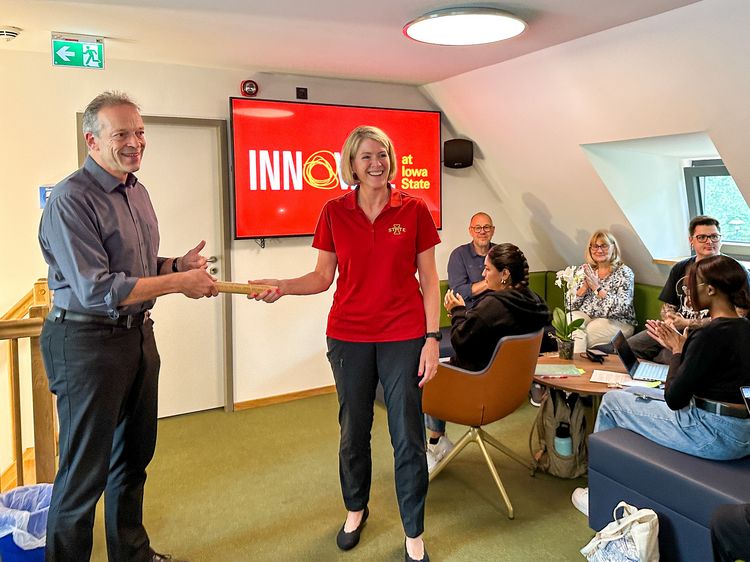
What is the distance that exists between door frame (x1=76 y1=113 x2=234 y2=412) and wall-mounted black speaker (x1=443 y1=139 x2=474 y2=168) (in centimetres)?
176

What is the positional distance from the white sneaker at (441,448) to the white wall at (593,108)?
2.20 m

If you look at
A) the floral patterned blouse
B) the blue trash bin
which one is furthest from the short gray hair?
the floral patterned blouse

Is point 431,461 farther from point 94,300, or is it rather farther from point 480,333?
point 94,300

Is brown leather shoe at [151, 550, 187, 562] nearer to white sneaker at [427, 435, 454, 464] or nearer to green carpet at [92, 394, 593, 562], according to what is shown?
green carpet at [92, 394, 593, 562]

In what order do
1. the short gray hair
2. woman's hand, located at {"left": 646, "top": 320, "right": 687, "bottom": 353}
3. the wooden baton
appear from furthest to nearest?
woman's hand, located at {"left": 646, "top": 320, "right": 687, "bottom": 353}, the wooden baton, the short gray hair

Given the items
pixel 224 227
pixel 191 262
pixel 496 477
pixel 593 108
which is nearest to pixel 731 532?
pixel 496 477

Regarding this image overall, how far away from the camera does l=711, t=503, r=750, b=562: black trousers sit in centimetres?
200

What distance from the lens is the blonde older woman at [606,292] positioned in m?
4.72

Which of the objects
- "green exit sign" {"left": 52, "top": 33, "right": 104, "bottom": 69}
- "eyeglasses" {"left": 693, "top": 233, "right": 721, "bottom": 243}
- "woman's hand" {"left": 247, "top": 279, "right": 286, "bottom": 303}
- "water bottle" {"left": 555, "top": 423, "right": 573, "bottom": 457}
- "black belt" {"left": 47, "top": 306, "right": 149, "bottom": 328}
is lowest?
"water bottle" {"left": 555, "top": 423, "right": 573, "bottom": 457}

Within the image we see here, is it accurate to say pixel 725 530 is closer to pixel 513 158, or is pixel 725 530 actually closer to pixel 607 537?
pixel 607 537

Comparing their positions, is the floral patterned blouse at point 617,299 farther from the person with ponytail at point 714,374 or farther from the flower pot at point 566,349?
the person with ponytail at point 714,374

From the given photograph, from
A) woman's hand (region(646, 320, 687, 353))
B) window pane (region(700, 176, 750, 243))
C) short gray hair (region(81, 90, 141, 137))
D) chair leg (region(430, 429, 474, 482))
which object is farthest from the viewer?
window pane (region(700, 176, 750, 243))

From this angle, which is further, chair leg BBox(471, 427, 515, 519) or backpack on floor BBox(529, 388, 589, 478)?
backpack on floor BBox(529, 388, 589, 478)

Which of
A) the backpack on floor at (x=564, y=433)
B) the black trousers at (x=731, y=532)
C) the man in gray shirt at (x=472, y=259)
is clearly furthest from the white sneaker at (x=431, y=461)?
the black trousers at (x=731, y=532)
